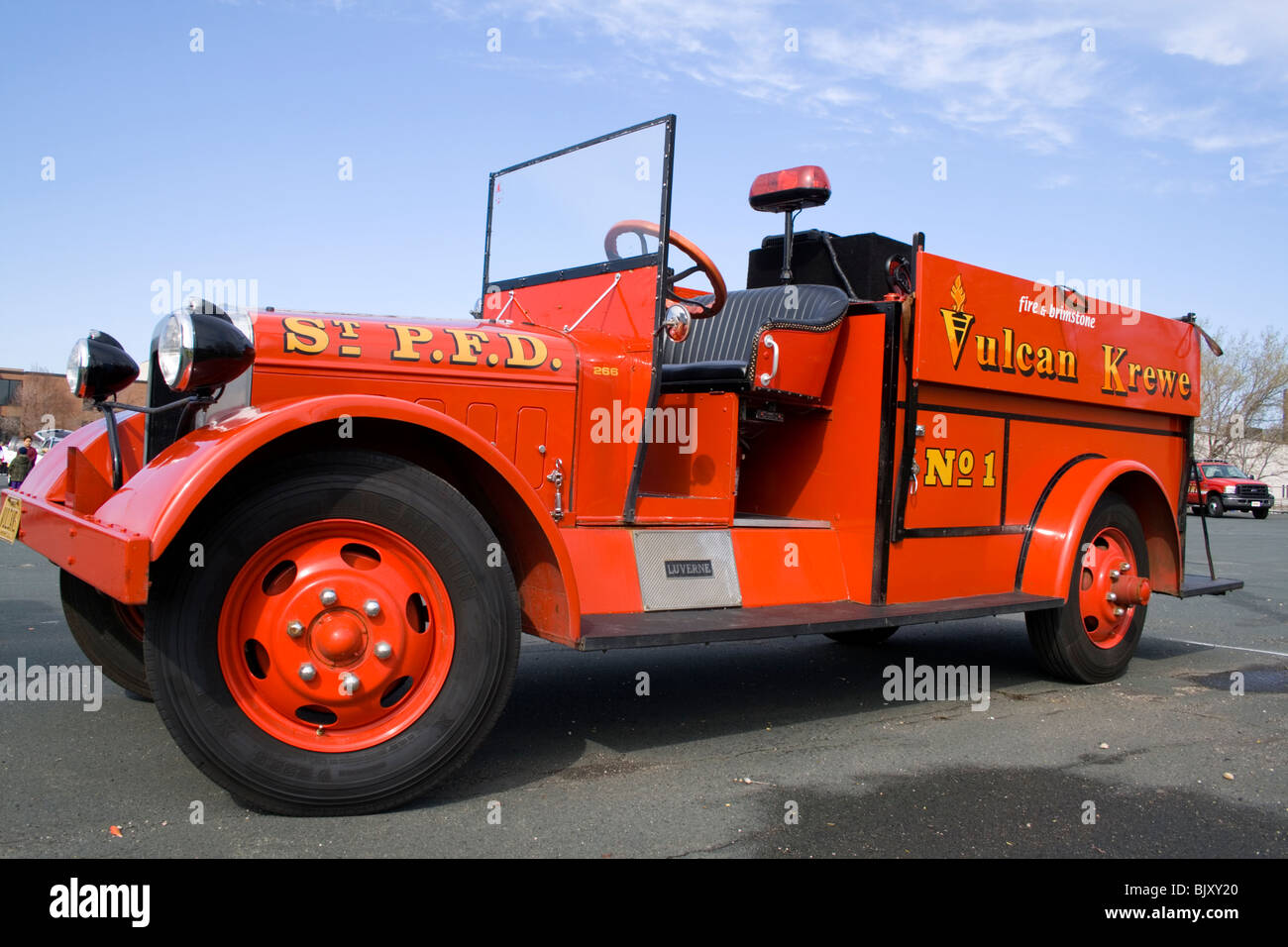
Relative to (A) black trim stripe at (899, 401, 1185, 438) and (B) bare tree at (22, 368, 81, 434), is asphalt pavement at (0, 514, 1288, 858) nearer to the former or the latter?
(A) black trim stripe at (899, 401, 1185, 438)

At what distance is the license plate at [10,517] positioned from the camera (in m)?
3.49

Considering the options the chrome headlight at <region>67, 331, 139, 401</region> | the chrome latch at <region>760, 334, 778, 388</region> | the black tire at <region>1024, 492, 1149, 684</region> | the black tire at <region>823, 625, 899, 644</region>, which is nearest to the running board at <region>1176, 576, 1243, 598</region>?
the black tire at <region>1024, 492, 1149, 684</region>

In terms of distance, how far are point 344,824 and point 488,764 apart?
30.2 inches

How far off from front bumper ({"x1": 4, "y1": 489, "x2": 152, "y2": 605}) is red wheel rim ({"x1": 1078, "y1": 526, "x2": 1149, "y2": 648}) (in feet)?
15.2

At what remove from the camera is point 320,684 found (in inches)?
117

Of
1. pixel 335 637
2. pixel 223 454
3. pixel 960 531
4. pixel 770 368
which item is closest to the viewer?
pixel 223 454

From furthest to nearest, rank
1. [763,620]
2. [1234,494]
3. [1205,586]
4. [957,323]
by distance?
1. [1234,494]
2. [1205,586]
3. [957,323]
4. [763,620]

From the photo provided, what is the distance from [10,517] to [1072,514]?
15.8 ft

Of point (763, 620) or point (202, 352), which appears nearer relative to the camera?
point (202, 352)

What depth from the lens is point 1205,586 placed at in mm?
5941

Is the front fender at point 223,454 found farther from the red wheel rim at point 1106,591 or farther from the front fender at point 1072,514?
the red wheel rim at point 1106,591

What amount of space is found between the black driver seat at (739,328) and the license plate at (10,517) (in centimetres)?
248

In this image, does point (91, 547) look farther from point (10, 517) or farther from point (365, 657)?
point (10, 517)

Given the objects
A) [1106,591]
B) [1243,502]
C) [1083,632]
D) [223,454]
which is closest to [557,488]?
[223,454]
